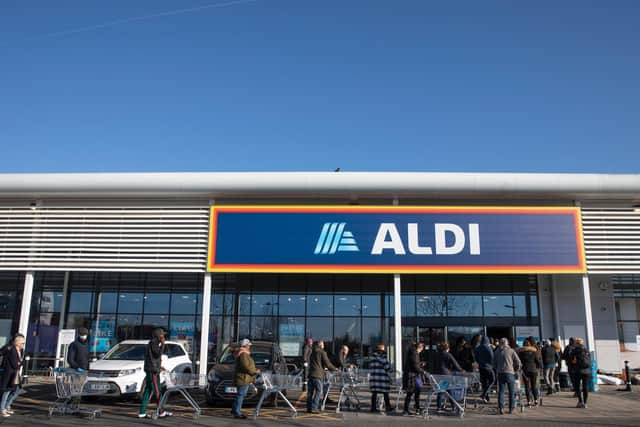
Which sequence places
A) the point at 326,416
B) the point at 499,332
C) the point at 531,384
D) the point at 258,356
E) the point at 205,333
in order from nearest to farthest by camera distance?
the point at 326,416
the point at 531,384
the point at 258,356
the point at 205,333
the point at 499,332

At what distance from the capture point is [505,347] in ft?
39.3

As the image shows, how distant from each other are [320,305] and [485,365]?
7.83 m

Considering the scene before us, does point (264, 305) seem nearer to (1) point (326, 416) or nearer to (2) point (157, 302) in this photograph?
(2) point (157, 302)

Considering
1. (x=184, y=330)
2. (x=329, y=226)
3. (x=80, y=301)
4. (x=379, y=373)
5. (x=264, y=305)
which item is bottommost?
(x=379, y=373)

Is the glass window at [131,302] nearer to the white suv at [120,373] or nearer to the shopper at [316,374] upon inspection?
the white suv at [120,373]

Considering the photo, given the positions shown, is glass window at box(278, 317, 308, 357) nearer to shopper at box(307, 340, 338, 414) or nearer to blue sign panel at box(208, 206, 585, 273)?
blue sign panel at box(208, 206, 585, 273)

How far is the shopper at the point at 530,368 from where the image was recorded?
12.8 metres

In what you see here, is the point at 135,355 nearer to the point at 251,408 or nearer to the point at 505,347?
the point at 251,408

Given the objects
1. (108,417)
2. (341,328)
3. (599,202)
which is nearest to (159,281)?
(341,328)

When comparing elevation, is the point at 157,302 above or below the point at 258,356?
above

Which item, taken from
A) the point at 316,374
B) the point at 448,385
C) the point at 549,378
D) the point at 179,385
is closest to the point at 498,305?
the point at 549,378

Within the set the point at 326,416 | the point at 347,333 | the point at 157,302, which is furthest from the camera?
the point at 157,302

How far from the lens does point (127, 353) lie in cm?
1384

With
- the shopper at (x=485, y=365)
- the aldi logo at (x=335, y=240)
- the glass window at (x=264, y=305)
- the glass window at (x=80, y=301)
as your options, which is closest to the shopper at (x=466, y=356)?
→ the shopper at (x=485, y=365)
